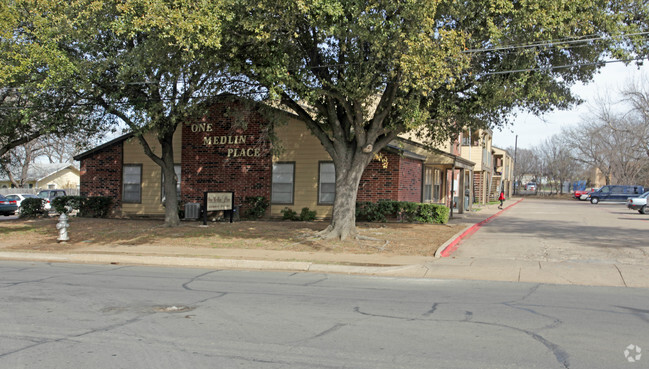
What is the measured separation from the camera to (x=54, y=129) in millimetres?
17844

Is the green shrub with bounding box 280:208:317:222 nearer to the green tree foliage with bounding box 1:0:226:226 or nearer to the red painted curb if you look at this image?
the green tree foliage with bounding box 1:0:226:226

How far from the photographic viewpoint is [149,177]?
24844 millimetres

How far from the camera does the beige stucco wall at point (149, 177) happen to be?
24.4 metres

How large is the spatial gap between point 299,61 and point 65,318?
30.6 ft

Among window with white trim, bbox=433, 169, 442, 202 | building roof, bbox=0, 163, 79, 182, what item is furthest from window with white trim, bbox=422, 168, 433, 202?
building roof, bbox=0, 163, 79, 182

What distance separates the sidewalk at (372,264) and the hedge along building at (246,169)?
830 centimetres

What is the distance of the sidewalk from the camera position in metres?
10.9

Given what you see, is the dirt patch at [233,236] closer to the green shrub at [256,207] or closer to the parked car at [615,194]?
the green shrub at [256,207]

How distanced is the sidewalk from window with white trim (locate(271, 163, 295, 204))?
8.29 metres

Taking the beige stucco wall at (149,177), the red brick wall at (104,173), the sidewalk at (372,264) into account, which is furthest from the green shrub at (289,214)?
the red brick wall at (104,173)

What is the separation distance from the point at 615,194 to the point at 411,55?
146 feet

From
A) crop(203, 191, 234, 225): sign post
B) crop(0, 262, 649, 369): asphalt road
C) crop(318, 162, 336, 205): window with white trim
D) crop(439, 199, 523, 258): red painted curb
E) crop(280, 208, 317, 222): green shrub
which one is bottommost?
crop(0, 262, 649, 369): asphalt road

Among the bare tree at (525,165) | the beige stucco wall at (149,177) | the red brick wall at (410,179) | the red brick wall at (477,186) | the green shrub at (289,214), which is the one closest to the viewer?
the red brick wall at (410,179)

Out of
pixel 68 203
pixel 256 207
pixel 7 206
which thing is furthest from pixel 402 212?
pixel 7 206
